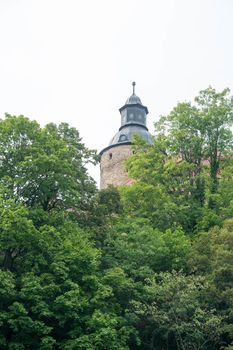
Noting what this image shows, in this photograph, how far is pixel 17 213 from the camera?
1789cm

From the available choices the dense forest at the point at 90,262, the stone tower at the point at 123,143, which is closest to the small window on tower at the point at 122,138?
the stone tower at the point at 123,143

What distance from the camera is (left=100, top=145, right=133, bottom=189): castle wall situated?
42.3 metres

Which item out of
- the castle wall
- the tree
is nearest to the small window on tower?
the castle wall

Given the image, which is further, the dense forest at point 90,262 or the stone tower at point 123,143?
the stone tower at point 123,143

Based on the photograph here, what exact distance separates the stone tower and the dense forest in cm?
1598

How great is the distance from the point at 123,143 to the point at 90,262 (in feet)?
86.0

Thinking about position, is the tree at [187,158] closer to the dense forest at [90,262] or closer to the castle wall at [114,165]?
the dense forest at [90,262]

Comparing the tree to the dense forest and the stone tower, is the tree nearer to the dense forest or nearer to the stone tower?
the dense forest

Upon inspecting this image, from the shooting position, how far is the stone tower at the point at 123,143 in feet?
140

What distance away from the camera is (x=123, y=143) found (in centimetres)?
4409

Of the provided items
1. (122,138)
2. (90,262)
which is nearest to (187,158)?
(90,262)

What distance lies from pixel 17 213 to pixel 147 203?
34.2 feet

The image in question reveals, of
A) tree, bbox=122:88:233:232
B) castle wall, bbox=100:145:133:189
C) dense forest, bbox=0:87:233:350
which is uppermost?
castle wall, bbox=100:145:133:189

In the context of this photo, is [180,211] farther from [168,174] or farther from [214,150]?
[214,150]
